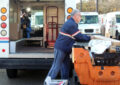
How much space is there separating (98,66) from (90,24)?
15100 mm

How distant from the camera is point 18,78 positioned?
25.0ft

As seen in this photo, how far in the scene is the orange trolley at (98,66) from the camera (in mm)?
4531

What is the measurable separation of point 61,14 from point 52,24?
0.51 metres

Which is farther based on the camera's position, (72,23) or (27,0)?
(27,0)

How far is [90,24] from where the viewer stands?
19453 millimetres

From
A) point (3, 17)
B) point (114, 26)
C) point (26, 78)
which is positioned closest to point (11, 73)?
point (26, 78)

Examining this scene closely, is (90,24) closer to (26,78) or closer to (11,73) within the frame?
(26,78)

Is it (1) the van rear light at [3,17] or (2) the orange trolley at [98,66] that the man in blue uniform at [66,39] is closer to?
(2) the orange trolley at [98,66]

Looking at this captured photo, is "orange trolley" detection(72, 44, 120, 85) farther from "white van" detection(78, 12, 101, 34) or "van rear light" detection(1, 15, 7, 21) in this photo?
"white van" detection(78, 12, 101, 34)

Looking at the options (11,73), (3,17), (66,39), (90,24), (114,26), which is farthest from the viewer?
(114,26)

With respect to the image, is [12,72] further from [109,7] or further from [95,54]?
[109,7]

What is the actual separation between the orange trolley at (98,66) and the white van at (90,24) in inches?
576

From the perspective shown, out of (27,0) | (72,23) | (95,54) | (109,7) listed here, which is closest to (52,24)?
(27,0)

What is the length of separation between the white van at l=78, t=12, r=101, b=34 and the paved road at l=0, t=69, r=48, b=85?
37.1 feet
